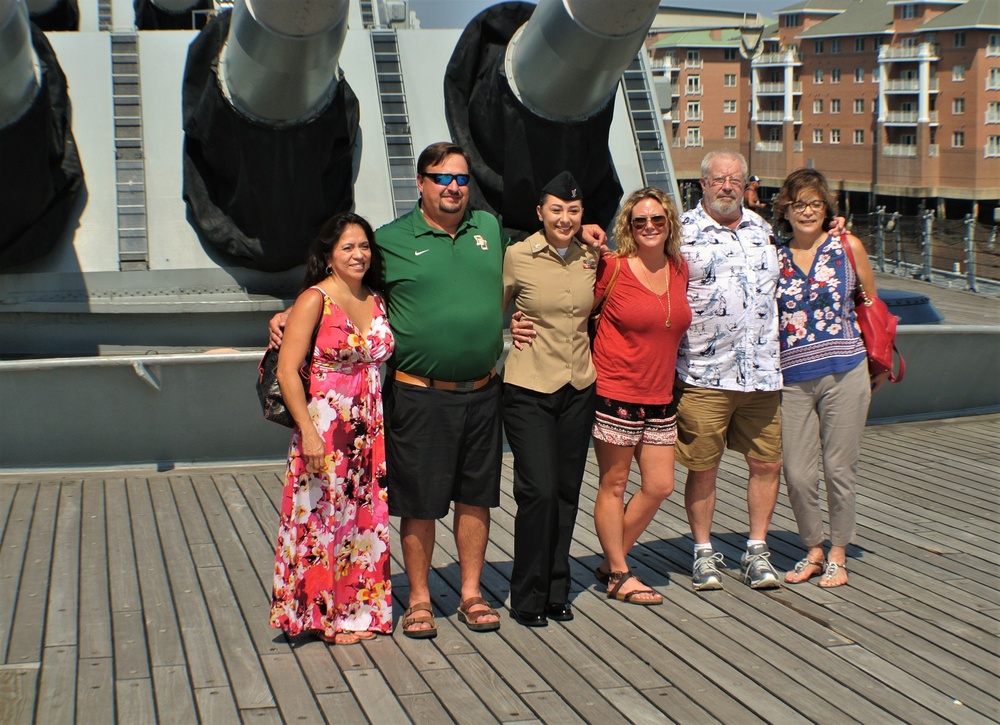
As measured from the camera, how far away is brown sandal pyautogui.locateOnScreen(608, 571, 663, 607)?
439cm

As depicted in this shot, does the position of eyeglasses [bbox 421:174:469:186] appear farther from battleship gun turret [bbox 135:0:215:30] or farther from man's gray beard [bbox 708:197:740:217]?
battleship gun turret [bbox 135:0:215:30]

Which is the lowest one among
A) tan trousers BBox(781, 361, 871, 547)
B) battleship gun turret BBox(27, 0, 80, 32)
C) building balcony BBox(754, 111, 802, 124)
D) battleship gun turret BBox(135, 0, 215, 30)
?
tan trousers BBox(781, 361, 871, 547)

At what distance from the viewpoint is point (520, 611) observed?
421 centimetres

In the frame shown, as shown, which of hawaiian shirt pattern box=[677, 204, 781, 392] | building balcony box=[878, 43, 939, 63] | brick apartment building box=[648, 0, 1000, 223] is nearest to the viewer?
hawaiian shirt pattern box=[677, 204, 781, 392]

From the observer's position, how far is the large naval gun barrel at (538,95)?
530 centimetres

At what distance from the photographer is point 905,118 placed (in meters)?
51.8

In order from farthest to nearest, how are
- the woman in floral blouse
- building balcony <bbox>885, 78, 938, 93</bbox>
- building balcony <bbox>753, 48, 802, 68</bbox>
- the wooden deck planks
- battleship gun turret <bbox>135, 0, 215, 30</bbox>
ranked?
building balcony <bbox>753, 48, 802, 68</bbox> → building balcony <bbox>885, 78, 938, 93</bbox> → battleship gun turret <bbox>135, 0, 215, 30</bbox> → the woman in floral blouse → the wooden deck planks

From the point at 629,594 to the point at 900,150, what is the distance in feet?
167

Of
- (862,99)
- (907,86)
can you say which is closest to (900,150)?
(907,86)

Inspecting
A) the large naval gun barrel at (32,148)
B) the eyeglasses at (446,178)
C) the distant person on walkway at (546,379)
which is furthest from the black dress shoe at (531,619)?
the large naval gun barrel at (32,148)

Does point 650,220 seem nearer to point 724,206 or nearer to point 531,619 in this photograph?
point 724,206

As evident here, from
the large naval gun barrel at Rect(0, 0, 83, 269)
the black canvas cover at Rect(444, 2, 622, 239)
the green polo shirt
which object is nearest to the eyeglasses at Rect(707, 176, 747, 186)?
the green polo shirt

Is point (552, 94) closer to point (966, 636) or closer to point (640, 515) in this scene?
point (640, 515)

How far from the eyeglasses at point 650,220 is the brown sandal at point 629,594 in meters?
1.16
